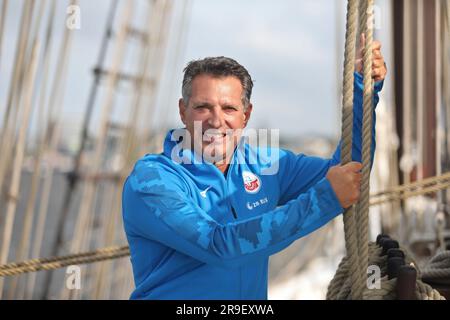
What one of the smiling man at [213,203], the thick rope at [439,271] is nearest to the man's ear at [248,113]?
the smiling man at [213,203]

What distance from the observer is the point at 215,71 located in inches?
55.4

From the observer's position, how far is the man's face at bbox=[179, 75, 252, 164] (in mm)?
1395

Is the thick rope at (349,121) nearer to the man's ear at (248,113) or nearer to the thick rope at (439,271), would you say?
the man's ear at (248,113)

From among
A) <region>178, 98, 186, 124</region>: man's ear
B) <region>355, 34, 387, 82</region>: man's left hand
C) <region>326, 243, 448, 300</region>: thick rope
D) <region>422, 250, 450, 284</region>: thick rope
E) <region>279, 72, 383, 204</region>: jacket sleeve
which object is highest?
<region>355, 34, 387, 82</region>: man's left hand

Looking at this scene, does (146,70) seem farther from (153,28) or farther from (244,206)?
(244,206)

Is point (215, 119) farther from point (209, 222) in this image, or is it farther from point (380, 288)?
point (380, 288)

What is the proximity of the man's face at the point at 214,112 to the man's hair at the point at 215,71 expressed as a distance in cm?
1

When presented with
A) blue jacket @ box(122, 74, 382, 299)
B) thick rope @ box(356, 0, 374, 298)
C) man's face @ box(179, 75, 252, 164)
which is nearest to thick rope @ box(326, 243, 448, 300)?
thick rope @ box(356, 0, 374, 298)

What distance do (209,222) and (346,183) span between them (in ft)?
0.90

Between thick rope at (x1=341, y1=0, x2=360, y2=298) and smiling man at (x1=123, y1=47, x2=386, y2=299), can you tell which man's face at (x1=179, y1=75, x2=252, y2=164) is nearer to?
smiling man at (x1=123, y1=47, x2=386, y2=299)

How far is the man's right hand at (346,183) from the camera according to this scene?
50.8 inches

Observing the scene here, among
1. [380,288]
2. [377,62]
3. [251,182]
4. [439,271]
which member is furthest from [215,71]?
[439,271]

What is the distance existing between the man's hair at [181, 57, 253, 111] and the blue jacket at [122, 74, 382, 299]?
0.13 m
